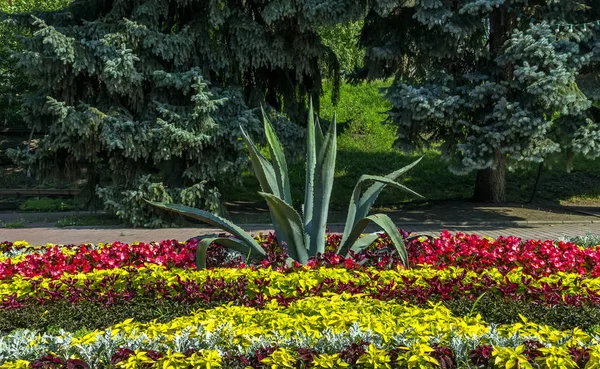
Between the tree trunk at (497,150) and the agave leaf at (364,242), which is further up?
the tree trunk at (497,150)

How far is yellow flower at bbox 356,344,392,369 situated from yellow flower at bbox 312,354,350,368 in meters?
0.08

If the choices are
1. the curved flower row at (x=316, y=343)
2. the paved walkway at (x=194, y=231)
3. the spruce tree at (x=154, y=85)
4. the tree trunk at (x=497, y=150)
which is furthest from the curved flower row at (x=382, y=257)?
the spruce tree at (x=154, y=85)

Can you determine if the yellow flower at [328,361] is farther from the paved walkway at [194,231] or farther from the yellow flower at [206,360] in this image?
the paved walkway at [194,231]

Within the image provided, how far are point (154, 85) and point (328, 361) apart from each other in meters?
9.51

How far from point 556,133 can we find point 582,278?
6.58 meters

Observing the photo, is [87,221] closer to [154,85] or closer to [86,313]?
[154,85]

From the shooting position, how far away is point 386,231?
473cm

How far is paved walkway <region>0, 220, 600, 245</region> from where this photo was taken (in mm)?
9502

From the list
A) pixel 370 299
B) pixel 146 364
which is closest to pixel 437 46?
pixel 370 299

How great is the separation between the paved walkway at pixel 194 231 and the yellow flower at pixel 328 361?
23.6 ft

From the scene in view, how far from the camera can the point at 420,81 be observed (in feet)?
37.2

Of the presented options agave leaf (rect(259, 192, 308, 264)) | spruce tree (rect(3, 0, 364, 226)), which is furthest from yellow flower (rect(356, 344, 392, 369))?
spruce tree (rect(3, 0, 364, 226))

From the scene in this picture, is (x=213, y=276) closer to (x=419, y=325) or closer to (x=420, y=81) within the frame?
(x=419, y=325)

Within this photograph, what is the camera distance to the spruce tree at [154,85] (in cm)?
1027
